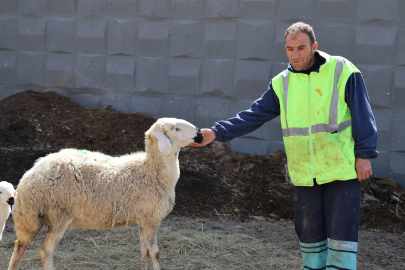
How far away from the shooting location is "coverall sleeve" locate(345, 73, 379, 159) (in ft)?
9.94

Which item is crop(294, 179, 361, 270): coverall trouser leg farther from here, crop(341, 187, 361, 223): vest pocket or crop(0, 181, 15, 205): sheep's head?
crop(0, 181, 15, 205): sheep's head

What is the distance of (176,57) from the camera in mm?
7492

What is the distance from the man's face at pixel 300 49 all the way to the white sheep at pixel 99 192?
112 centimetres

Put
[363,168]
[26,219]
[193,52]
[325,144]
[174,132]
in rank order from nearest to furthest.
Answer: [363,168] < [325,144] < [26,219] < [174,132] < [193,52]

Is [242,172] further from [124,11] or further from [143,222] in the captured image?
[124,11]

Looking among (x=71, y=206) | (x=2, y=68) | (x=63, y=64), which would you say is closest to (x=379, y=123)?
(x=71, y=206)

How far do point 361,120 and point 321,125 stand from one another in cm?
29

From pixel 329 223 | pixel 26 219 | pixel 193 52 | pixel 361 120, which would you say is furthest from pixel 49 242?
pixel 193 52

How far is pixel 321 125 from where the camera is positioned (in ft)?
10.4

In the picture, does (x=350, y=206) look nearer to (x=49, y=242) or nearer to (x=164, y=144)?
(x=164, y=144)

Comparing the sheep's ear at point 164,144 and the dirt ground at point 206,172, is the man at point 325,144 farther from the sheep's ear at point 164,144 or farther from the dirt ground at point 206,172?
the dirt ground at point 206,172

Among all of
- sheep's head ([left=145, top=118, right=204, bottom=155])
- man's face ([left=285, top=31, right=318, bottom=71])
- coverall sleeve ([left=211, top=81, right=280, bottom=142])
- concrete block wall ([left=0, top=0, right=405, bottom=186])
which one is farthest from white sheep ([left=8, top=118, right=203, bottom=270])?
concrete block wall ([left=0, top=0, right=405, bottom=186])

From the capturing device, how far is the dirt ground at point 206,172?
568 cm

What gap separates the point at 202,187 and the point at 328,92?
356 cm
